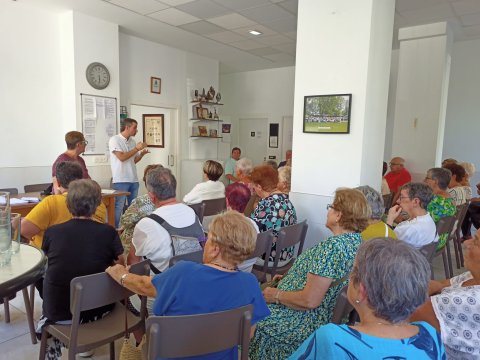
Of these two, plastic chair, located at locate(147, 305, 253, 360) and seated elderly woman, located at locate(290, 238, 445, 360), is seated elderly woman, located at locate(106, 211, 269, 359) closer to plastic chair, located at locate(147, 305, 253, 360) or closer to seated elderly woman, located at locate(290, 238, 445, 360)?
plastic chair, located at locate(147, 305, 253, 360)

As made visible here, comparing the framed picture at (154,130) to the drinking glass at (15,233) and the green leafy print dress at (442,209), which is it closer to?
the green leafy print dress at (442,209)

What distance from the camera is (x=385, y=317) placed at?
924 mm

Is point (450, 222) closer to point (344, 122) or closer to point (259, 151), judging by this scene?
point (344, 122)

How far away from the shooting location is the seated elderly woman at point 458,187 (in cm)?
407

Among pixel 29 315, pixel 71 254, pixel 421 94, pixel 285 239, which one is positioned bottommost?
pixel 29 315

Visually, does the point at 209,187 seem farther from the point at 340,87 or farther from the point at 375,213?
the point at 375,213

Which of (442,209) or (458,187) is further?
(458,187)

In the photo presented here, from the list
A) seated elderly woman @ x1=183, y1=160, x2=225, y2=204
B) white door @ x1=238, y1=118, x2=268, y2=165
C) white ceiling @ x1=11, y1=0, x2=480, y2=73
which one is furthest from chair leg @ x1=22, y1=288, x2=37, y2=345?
white door @ x1=238, y1=118, x2=268, y2=165

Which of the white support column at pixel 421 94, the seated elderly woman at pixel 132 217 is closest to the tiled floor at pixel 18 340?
the seated elderly woman at pixel 132 217

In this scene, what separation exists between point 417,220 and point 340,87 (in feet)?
4.79

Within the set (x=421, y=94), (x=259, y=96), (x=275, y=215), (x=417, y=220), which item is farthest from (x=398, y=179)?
(x=259, y=96)

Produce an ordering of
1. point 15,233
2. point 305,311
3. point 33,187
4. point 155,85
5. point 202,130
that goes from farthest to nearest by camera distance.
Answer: point 202,130 < point 155,85 < point 33,187 < point 305,311 < point 15,233

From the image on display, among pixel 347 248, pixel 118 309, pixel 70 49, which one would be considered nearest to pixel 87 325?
pixel 118 309

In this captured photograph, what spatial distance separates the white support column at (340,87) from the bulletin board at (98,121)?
297cm
